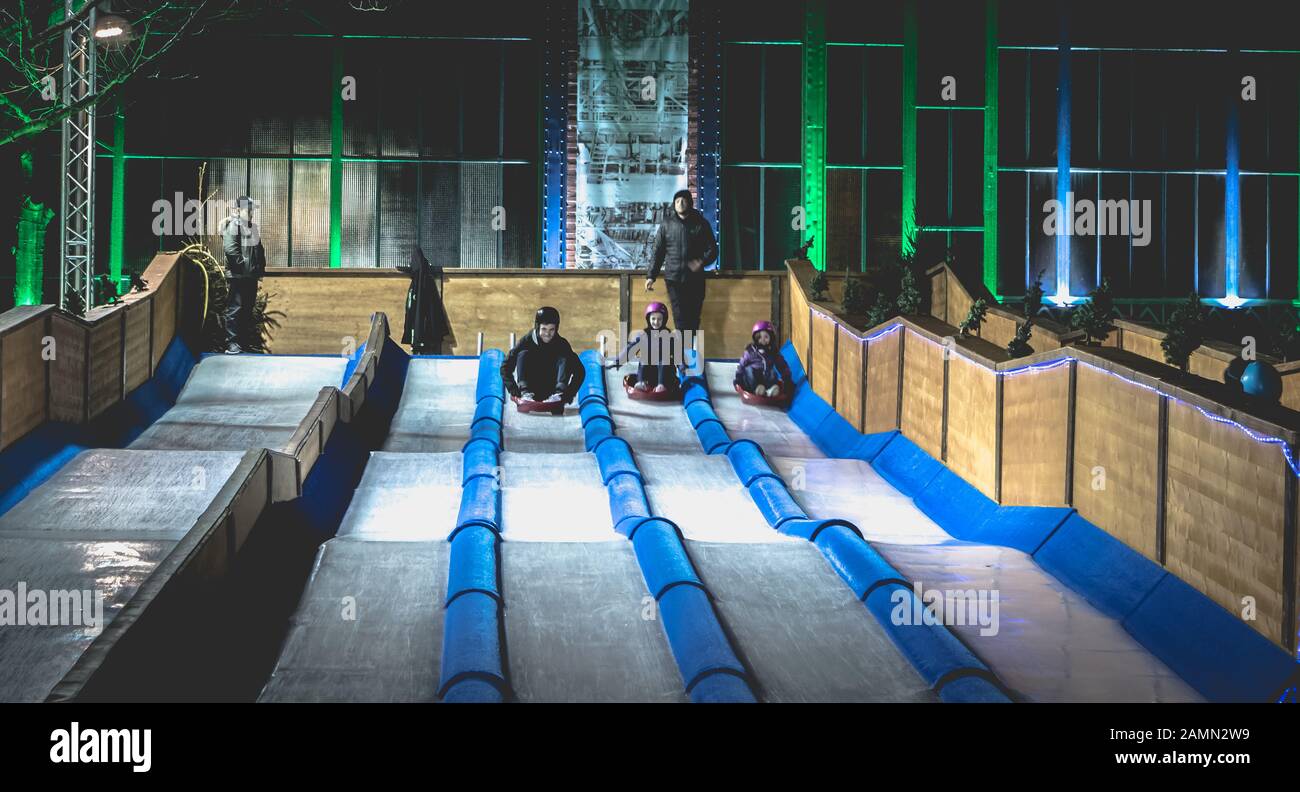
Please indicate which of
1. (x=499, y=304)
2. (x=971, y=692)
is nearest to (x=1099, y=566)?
(x=971, y=692)

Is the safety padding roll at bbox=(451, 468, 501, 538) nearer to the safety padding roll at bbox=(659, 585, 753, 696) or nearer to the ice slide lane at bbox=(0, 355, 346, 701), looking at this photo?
the ice slide lane at bbox=(0, 355, 346, 701)

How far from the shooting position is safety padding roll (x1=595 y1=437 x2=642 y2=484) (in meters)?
10.0

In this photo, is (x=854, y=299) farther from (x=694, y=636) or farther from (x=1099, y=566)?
(x=694, y=636)

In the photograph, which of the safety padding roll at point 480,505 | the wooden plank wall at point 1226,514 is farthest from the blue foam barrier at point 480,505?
the wooden plank wall at point 1226,514

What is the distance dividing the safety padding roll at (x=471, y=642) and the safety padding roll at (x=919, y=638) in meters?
1.89

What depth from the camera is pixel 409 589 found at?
722 cm

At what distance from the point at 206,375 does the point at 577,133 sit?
7.48 m

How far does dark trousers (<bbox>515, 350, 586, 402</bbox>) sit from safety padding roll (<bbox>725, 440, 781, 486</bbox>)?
1.96m

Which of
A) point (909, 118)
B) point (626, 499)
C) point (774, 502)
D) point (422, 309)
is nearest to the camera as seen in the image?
point (626, 499)

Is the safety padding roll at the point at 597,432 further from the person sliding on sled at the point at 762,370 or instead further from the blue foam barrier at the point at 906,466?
the blue foam barrier at the point at 906,466

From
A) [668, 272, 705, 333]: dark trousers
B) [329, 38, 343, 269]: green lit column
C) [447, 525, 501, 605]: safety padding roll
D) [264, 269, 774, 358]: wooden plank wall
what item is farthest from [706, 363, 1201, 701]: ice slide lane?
[329, 38, 343, 269]: green lit column

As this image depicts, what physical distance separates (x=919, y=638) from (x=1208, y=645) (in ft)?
4.18

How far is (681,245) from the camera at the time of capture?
14.5m

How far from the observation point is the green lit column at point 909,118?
20219mm
